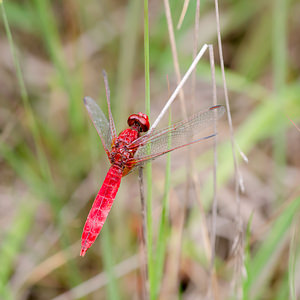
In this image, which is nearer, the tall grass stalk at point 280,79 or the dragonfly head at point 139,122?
the dragonfly head at point 139,122

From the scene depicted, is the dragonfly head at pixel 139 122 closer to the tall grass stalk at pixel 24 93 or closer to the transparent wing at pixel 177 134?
the transparent wing at pixel 177 134

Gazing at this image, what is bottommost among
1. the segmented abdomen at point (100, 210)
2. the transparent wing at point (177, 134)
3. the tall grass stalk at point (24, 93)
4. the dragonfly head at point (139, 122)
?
the segmented abdomen at point (100, 210)

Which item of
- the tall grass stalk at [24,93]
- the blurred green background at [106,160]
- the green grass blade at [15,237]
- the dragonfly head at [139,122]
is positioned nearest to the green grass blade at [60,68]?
the blurred green background at [106,160]

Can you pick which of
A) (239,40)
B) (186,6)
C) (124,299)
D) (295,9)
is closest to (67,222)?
(124,299)

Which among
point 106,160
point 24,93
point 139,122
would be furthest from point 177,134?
point 106,160

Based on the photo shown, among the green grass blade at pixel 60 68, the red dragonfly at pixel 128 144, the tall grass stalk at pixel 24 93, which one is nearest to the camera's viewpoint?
the tall grass stalk at pixel 24 93

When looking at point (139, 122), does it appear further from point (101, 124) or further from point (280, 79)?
point (280, 79)
